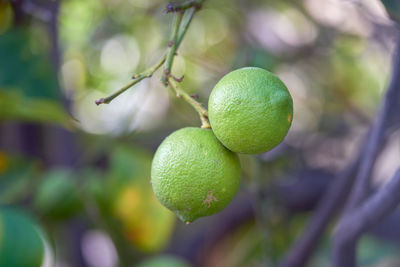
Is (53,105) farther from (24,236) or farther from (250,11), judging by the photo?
(250,11)

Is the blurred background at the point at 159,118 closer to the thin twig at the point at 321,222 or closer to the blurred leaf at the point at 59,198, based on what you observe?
the blurred leaf at the point at 59,198

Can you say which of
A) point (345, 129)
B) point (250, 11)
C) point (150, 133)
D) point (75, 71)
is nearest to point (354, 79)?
point (345, 129)

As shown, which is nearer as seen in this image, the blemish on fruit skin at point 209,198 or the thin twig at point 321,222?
Result: the blemish on fruit skin at point 209,198

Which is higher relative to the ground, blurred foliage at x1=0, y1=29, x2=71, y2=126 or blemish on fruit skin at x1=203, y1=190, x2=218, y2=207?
blemish on fruit skin at x1=203, y1=190, x2=218, y2=207

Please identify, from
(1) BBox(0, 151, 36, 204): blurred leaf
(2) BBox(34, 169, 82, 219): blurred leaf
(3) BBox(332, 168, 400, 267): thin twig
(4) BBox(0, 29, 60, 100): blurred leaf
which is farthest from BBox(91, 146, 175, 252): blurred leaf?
(3) BBox(332, 168, 400, 267): thin twig

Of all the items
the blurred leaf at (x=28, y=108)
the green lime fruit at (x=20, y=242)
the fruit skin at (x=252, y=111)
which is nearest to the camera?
the fruit skin at (x=252, y=111)

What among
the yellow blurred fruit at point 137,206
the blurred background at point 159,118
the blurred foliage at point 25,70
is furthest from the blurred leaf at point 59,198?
the blurred foliage at point 25,70

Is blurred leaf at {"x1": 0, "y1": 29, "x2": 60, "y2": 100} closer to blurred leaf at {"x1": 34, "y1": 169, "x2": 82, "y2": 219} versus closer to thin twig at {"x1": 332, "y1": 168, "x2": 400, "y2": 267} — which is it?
blurred leaf at {"x1": 34, "y1": 169, "x2": 82, "y2": 219}
